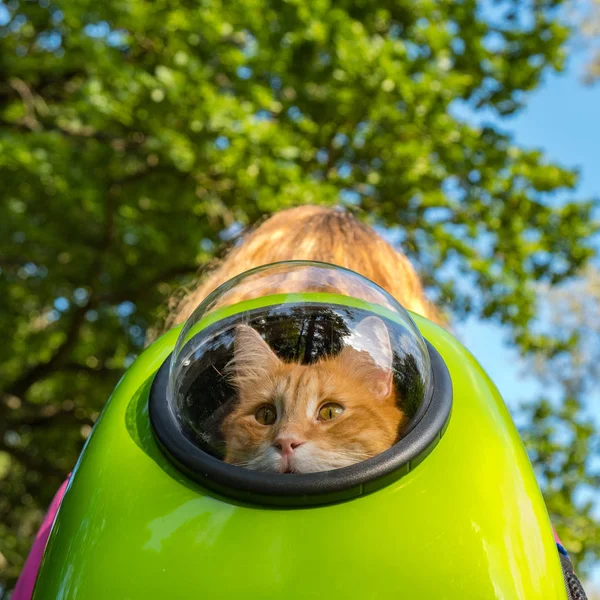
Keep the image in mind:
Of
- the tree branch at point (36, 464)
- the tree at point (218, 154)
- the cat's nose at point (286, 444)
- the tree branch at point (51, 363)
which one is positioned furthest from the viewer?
the tree branch at point (36, 464)

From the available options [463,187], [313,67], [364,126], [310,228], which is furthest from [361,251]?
[463,187]

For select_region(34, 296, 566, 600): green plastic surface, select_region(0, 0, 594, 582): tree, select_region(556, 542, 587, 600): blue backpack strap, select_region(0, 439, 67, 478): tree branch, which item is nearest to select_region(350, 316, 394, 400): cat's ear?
select_region(34, 296, 566, 600): green plastic surface

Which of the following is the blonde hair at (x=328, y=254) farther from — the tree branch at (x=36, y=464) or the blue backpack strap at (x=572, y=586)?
the tree branch at (x=36, y=464)

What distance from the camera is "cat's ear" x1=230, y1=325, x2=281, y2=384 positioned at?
1040mm

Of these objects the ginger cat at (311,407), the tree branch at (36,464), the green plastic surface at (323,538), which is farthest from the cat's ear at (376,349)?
the tree branch at (36,464)

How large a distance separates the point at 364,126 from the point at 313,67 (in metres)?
0.74

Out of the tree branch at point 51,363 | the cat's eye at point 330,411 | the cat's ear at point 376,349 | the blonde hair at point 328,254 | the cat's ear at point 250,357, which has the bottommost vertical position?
the tree branch at point 51,363

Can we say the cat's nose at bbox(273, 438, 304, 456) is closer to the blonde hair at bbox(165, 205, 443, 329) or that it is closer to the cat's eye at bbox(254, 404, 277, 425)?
the cat's eye at bbox(254, 404, 277, 425)

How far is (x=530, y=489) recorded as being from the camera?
894mm

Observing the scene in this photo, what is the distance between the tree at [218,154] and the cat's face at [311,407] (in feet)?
10.9

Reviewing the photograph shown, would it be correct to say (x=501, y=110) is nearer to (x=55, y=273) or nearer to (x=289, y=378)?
(x=55, y=273)

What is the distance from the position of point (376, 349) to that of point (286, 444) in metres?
0.23

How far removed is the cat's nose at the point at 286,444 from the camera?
1.07 metres

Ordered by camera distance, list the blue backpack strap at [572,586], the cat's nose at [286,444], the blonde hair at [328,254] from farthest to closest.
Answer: the blonde hair at [328,254]
the cat's nose at [286,444]
the blue backpack strap at [572,586]
